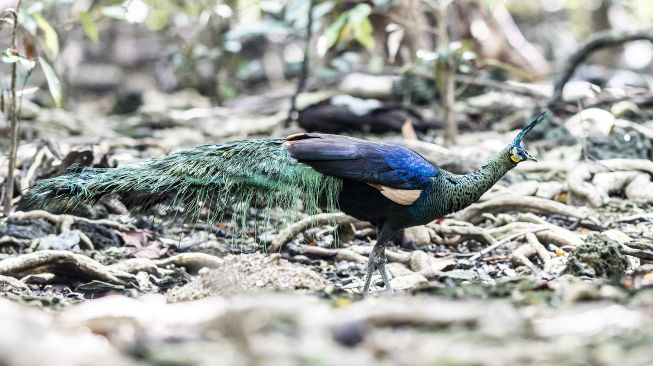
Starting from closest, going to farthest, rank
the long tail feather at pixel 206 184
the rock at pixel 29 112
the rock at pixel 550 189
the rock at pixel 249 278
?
the rock at pixel 249 278 → the long tail feather at pixel 206 184 → the rock at pixel 550 189 → the rock at pixel 29 112

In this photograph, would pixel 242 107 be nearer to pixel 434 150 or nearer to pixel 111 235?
pixel 434 150

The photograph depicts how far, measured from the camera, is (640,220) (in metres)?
6.31

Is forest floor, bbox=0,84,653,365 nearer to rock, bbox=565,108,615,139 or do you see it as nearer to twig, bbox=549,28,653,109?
rock, bbox=565,108,615,139

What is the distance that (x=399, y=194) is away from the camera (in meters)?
4.96

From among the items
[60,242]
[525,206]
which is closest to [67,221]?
[60,242]

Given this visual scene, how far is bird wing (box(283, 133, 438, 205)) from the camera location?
4910 mm

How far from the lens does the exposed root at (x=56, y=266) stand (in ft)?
16.8

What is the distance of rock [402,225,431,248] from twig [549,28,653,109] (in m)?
3.23

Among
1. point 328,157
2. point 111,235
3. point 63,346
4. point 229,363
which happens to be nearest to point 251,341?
point 229,363

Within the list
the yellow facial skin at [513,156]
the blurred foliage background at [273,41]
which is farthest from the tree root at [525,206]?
the blurred foliage background at [273,41]

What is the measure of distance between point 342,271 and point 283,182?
110cm

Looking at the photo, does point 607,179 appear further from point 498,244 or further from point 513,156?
point 513,156

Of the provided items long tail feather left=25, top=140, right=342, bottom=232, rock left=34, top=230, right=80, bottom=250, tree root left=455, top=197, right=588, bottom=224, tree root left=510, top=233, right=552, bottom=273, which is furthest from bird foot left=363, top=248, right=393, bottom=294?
rock left=34, top=230, right=80, bottom=250

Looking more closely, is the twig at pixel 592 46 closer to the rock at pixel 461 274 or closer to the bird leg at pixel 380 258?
the rock at pixel 461 274
